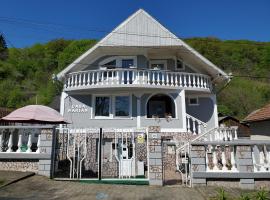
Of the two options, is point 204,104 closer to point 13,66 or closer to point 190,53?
point 190,53

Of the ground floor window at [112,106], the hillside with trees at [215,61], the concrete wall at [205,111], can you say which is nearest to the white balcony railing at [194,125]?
the concrete wall at [205,111]

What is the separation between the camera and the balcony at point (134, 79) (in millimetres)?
18656

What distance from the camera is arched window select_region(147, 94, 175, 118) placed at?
20.3 meters

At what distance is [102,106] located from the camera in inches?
784

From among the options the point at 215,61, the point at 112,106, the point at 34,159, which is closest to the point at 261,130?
the point at 112,106

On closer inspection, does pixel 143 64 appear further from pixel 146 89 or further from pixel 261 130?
pixel 261 130

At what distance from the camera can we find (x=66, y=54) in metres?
62.0

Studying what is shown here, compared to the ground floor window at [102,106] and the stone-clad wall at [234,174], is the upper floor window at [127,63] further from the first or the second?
the stone-clad wall at [234,174]

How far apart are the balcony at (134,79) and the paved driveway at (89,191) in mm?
9896

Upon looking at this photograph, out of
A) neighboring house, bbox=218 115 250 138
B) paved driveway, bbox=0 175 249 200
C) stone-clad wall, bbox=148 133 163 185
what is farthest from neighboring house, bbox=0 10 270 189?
neighboring house, bbox=218 115 250 138

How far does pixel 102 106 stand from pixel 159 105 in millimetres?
4036

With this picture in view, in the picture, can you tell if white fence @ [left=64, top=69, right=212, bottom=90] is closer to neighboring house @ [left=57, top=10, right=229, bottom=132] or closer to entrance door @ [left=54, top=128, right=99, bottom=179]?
neighboring house @ [left=57, top=10, right=229, bottom=132]

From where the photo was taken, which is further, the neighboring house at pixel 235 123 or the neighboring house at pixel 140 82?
the neighboring house at pixel 235 123

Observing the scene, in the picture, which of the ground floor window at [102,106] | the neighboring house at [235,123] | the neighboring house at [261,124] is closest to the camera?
the neighboring house at [261,124]
